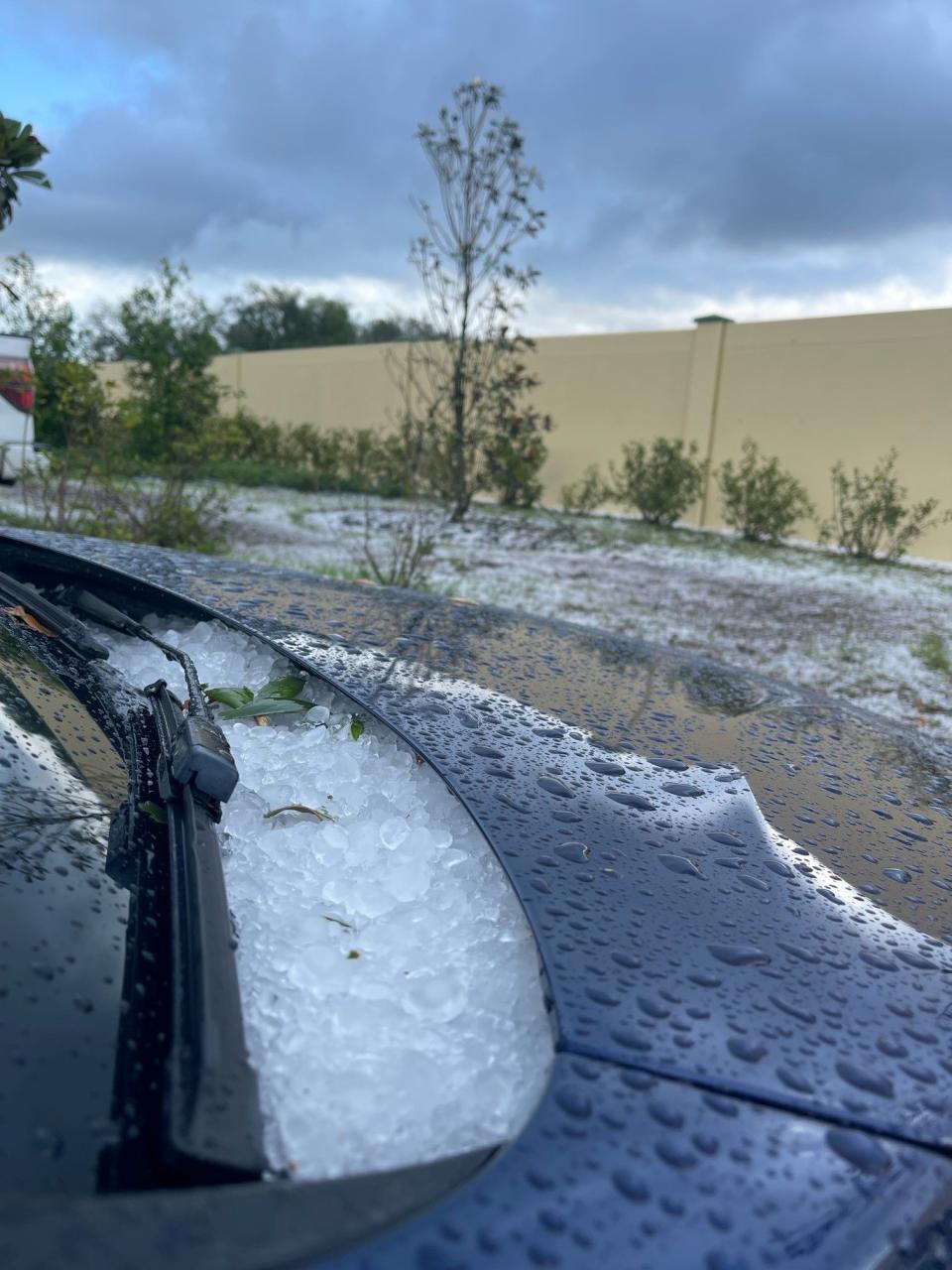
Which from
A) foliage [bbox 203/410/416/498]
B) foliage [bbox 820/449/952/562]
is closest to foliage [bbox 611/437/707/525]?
foliage [bbox 820/449/952/562]

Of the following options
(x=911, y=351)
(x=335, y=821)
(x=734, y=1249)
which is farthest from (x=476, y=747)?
(x=911, y=351)

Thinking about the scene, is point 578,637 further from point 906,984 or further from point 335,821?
point 906,984

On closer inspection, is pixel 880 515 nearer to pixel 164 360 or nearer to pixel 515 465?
pixel 515 465

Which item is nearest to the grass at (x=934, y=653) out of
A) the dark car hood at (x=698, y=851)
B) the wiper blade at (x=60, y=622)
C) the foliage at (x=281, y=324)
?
the dark car hood at (x=698, y=851)

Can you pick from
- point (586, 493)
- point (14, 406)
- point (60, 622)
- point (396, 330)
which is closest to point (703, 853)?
point (60, 622)

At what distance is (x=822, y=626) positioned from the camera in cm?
684

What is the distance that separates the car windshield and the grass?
5656mm

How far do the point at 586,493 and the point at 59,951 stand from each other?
12953 mm

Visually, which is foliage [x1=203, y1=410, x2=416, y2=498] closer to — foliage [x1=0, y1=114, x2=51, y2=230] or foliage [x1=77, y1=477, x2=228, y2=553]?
foliage [x1=77, y1=477, x2=228, y2=553]

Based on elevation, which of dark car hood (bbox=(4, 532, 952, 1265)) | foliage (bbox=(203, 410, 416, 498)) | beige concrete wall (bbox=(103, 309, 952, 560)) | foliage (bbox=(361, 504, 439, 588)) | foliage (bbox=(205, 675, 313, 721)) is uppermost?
beige concrete wall (bbox=(103, 309, 952, 560))

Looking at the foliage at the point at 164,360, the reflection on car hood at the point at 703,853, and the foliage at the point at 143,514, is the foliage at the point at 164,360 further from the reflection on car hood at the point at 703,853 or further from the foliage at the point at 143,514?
the reflection on car hood at the point at 703,853

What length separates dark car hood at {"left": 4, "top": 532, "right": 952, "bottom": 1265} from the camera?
0.64 metres

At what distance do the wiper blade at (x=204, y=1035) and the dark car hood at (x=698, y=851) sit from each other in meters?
0.20

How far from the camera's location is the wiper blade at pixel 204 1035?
0.50 m
